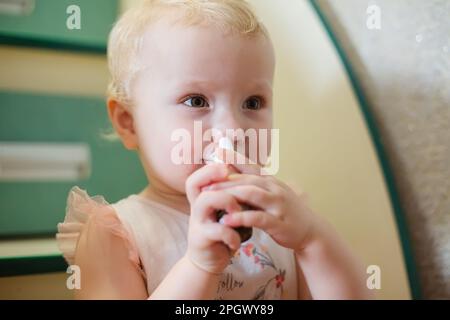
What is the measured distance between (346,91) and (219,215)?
1.07 feet

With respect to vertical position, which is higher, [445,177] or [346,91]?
[346,91]

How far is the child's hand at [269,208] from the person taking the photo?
459 millimetres

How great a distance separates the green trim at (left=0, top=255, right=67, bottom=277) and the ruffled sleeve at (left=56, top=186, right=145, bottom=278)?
0.31 feet

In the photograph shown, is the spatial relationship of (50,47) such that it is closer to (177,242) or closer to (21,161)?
(21,161)

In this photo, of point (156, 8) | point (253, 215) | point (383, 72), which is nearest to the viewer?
point (253, 215)

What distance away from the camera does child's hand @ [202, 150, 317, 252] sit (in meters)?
0.46

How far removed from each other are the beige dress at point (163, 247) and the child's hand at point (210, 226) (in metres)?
0.10

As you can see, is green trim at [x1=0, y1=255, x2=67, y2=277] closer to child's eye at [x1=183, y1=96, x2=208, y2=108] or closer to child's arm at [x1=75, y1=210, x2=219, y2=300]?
child's arm at [x1=75, y1=210, x2=219, y2=300]

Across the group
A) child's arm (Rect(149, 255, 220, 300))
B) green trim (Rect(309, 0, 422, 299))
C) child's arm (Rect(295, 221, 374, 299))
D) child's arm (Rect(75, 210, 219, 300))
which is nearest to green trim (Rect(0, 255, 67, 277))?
child's arm (Rect(75, 210, 219, 300))

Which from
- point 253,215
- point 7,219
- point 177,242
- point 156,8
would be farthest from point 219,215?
point 7,219

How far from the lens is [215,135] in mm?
541

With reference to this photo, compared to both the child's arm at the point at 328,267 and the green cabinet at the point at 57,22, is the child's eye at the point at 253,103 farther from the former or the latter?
the green cabinet at the point at 57,22

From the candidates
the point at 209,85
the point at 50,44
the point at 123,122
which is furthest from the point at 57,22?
the point at 209,85

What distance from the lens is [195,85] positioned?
541mm
